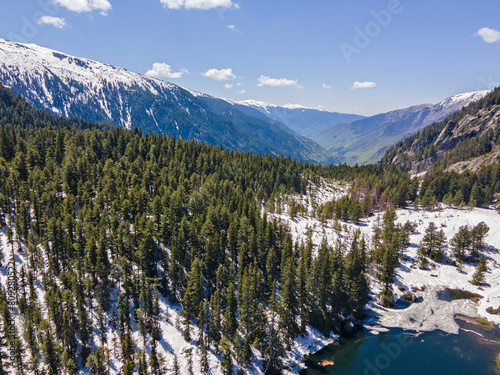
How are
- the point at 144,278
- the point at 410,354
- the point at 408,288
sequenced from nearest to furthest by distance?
the point at 410,354 < the point at 144,278 < the point at 408,288

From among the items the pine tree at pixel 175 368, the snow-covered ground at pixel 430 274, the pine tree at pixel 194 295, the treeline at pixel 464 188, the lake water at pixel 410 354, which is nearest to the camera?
the pine tree at pixel 175 368

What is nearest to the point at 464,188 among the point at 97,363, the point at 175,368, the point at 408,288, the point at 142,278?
the point at 408,288

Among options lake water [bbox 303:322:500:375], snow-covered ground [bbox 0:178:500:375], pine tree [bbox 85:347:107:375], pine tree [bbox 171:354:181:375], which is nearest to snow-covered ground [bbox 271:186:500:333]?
snow-covered ground [bbox 0:178:500:375]

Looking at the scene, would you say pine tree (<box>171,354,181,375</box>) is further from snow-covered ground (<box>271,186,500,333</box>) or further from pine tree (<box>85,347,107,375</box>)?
snow-covered ground (<box>271,186,500,333</box>)

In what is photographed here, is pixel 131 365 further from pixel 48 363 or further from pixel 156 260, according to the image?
pixel 156 260

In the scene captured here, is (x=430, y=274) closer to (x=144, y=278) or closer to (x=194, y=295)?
(x=194, y=295)

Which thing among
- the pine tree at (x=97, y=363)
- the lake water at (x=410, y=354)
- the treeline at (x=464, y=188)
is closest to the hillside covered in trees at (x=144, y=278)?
the pine tree at (x=97, y=363)

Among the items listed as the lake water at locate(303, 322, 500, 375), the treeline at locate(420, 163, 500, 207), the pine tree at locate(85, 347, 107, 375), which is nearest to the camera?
the pine tree at locate(85, 347, 107, 375)

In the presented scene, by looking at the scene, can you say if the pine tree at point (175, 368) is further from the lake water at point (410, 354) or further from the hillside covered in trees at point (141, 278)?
the lake water at point (410, 354)

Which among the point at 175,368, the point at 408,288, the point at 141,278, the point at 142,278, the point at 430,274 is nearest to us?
the point at 175,368

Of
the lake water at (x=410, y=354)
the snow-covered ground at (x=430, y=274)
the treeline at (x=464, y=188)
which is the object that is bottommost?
the lake water at (x=410, y=354)
